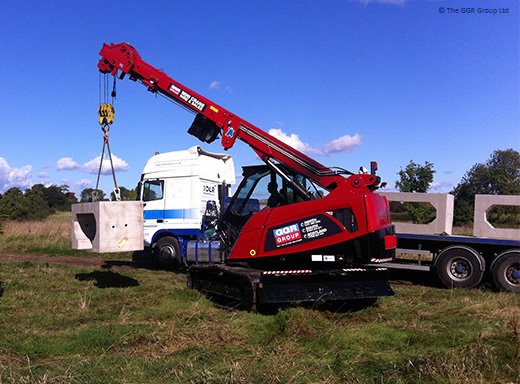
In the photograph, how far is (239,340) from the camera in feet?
18.9

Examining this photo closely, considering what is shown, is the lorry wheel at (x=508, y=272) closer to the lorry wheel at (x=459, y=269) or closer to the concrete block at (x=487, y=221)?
the lorry wheel at (x=459, y=269)

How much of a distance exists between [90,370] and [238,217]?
16.9 feet

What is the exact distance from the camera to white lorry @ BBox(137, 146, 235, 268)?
13.2m

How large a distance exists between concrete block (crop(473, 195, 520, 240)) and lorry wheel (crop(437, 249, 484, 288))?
2.28 feet

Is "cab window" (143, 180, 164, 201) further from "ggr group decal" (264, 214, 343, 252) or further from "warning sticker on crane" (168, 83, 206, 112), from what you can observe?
"ggr group decal" (264, 214, 343, 252)

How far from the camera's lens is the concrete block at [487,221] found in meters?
10.5

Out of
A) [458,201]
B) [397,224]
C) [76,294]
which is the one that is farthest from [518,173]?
[76,294]

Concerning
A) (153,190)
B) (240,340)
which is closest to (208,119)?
(153,190)

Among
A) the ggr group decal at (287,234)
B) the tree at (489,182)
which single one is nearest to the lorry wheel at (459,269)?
the ggr group decal at (287,234)

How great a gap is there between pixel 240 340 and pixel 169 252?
784 cm

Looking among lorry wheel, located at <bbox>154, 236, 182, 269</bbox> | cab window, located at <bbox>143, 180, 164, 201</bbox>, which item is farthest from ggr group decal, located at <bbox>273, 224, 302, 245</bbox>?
cab window, located at <bbox>143, 180, 164, 201</bbox>

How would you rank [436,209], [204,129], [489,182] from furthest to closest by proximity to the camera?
1. [489,182]
2. [436,209]
3. [204,129]

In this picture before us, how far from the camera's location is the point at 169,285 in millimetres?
9922

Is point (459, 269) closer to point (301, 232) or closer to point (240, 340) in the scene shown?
point (301, 232)
